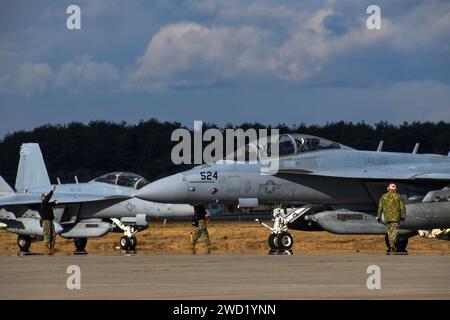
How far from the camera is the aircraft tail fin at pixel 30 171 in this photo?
39.3 metres

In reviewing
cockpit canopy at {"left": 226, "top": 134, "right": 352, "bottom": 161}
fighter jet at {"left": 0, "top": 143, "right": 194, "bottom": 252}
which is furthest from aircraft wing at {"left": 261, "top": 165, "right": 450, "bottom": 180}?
fighter jet at {"left": 0, "top": 143, "right": 194, "bottom": 252}

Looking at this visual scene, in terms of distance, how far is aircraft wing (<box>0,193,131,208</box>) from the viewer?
34.4 m

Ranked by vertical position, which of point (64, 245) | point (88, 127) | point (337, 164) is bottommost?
point (64, 245)

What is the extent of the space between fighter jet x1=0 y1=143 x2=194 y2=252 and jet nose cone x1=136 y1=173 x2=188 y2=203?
27.9 ft

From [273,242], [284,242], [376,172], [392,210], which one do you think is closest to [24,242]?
[273,242]

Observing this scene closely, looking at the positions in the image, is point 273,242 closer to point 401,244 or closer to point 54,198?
point 401,244

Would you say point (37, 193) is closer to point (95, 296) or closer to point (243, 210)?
point (243, 210)

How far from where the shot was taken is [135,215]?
3378 cm

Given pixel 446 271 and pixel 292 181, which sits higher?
pixel 292 181

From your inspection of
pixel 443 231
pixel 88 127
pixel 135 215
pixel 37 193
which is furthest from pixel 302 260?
pixel 88 127

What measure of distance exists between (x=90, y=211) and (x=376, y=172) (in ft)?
39.1

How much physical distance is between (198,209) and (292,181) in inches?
110

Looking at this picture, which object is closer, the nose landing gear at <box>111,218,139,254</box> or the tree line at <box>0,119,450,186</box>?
the nose landing gear at <box>111,218,139,254</box>

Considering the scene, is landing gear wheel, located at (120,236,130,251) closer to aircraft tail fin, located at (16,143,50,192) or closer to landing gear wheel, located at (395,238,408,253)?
aircraft tail fin, located at (16,143,50,192)
